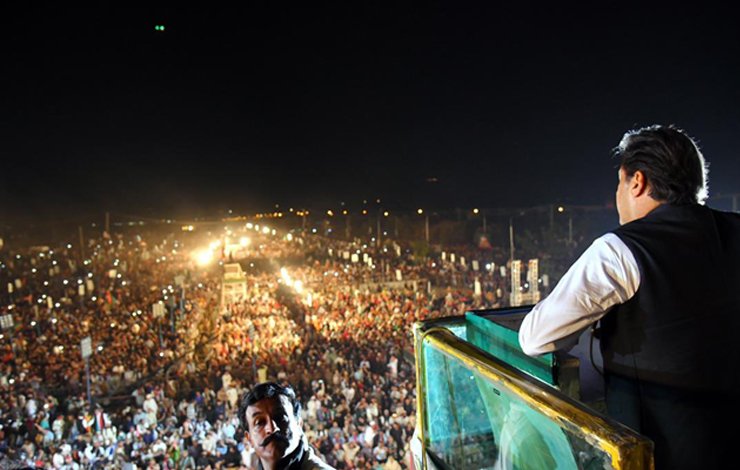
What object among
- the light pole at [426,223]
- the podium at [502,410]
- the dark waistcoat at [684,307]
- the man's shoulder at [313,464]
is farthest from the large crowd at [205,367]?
the light pole at [426,223]

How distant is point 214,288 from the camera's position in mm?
27984

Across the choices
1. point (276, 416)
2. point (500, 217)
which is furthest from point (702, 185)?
point (500, 217)

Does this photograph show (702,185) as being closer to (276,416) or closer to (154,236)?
(276,416)

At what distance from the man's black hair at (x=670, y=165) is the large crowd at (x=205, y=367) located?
211cm

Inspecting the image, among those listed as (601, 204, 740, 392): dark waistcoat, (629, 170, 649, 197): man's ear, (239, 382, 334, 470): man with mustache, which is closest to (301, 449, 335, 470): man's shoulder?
(239, 382, 334, 470): man with mustache

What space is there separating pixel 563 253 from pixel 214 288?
2425cm

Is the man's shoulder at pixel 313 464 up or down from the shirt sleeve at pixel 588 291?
down

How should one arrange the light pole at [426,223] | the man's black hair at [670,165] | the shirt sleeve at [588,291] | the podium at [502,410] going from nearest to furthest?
the podium at [502,410] < the shirt sleeve at [588,291] < the man's black hair at [670,165] < the light pole at [426,223]

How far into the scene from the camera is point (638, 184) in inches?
56.2

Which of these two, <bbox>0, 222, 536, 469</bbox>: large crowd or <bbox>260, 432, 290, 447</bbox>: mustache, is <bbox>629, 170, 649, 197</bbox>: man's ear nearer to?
<bbox>260, 432, 290, 447</bbox>: mustache

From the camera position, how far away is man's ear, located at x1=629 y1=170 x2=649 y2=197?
1418 millimetres

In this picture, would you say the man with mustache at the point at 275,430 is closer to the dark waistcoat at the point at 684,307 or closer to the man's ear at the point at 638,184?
the dark waistcoat at the point at 684,307

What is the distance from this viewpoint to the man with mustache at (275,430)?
2.12m

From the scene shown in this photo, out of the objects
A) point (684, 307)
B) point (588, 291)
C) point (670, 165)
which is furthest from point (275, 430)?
point (670, 165)
